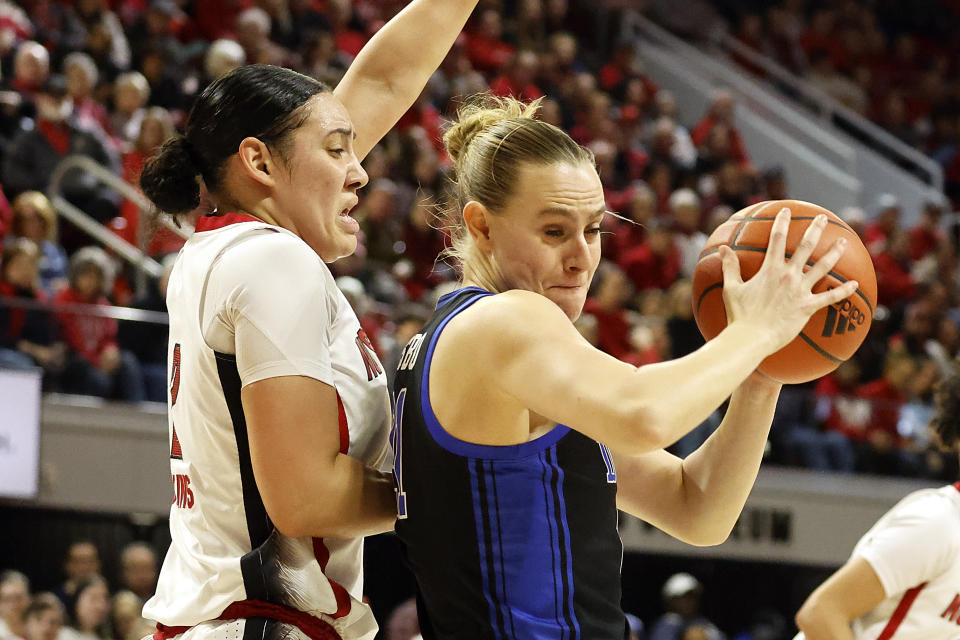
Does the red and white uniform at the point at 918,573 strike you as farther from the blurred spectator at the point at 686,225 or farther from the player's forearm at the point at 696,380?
the blurred spectator at the point at 686,225

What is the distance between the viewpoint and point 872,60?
1730 cm

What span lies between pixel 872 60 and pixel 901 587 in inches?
588

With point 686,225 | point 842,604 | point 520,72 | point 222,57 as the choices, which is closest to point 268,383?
point 842,604

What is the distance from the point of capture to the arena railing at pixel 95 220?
25.2ft

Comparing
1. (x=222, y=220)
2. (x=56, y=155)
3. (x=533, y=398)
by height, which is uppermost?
(x=222, y=220)

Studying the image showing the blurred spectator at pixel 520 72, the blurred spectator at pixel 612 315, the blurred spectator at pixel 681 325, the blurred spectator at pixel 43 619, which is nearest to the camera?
the blurred spectator at pixel 43 619

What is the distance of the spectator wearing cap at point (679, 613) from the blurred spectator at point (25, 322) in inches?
171

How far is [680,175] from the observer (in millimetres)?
12828

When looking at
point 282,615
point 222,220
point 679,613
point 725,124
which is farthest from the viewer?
point 725,124

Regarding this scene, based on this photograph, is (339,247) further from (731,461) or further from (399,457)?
(731,461)

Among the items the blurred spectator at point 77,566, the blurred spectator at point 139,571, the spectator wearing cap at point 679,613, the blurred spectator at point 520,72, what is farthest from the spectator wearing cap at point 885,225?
the blurred spectator at point 77,566

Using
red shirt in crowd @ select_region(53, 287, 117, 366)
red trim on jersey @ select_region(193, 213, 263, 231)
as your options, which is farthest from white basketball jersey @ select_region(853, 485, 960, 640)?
red shirt in crowd @ select_region(53, 287, 117, 366)

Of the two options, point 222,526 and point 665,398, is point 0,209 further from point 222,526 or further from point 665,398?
point 665,398

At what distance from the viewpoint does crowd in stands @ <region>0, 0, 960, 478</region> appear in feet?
23.9
